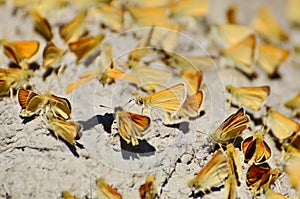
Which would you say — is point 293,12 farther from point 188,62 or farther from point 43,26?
point 43,26

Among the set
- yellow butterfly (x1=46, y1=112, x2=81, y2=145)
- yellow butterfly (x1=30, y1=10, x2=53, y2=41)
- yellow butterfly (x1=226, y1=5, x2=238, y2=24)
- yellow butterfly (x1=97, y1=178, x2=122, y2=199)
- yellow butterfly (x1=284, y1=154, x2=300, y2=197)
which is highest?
yellow butterfly (x1=226, y1=5, x2=238, y2=24)

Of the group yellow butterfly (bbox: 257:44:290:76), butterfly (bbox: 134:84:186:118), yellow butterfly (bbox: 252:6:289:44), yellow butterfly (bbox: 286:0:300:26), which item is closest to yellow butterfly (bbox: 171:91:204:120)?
butterfly (bbox: 134:84:186:118)

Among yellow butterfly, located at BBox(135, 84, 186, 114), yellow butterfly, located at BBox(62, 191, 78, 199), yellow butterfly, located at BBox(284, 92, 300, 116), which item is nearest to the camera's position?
yellow butterfly, located at BBox(62, 191, 78, 199)

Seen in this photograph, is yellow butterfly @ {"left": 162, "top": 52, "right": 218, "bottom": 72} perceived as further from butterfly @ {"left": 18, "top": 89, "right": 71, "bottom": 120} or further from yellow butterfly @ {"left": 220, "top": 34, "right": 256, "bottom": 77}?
butterfly @ {"left": 18, "top": 89, "right": 71, "bottom": 120}

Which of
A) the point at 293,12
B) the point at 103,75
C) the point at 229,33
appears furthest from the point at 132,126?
the point at 293,12

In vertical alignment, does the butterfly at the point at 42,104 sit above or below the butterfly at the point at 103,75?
below

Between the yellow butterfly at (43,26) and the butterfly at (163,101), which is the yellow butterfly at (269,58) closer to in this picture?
the butterfly at (163,101)

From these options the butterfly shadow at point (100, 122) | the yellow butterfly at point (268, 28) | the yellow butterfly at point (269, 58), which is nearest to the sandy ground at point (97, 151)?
the butterfly shadow at point (100, 122)
